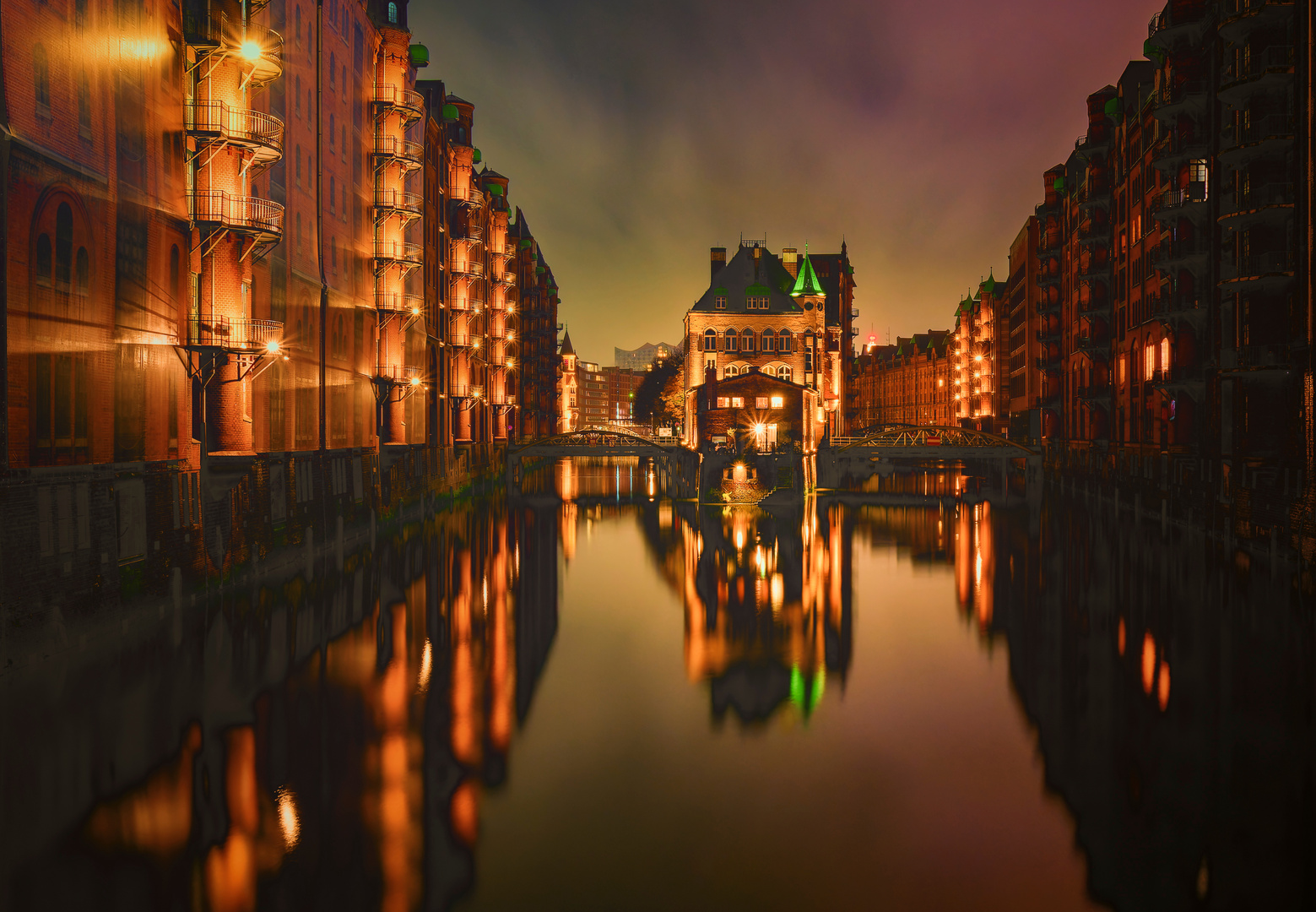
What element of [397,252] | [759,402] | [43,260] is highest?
[397,252]

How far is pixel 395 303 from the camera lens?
1748 inches

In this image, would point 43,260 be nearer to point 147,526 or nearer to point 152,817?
point 147,526

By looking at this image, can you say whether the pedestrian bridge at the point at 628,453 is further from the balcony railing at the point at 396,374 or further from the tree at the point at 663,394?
the tree at the point at 663,394

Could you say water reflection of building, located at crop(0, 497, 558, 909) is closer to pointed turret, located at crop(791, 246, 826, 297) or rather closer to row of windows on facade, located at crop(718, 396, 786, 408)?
row of windows on facade, located at crop(718, 396, 786, 408)

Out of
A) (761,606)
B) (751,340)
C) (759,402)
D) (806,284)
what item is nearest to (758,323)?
(751,340)

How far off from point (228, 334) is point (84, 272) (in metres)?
5.94

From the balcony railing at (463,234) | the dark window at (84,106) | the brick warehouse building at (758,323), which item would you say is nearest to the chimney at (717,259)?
the brick warehouse building at (758,323)

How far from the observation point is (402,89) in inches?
1754

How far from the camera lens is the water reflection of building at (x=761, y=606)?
17.9 metres

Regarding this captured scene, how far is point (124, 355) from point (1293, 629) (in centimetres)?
2687

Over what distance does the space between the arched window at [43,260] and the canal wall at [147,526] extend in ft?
12.3

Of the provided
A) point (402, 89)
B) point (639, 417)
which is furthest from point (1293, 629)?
point (639, 417)

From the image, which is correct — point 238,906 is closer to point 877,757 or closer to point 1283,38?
point 877,757

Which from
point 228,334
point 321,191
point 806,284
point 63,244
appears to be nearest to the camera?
point 63,244
